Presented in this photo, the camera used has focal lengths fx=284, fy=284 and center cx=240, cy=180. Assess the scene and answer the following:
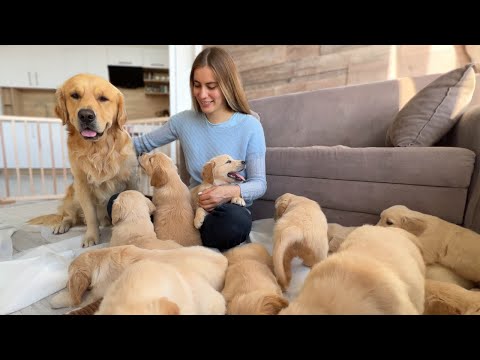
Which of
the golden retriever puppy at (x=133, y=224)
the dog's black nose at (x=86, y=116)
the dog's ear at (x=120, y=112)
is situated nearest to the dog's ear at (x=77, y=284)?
the golden retriever puppy at (x=133, y=224)

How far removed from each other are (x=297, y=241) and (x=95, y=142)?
124 cm

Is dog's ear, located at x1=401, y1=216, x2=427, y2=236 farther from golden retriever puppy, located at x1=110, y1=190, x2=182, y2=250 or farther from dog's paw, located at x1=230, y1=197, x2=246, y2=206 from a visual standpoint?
golden retriever puppy, located at x1=110, y1=190, x2=182, y2=250

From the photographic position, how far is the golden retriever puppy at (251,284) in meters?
0.78

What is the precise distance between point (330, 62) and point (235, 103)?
216cm

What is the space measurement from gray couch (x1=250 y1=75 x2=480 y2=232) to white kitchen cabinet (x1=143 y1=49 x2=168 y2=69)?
4725mm

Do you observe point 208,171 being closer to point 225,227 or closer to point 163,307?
point 225,227

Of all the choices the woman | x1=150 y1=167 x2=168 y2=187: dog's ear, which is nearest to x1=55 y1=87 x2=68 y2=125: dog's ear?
the woman

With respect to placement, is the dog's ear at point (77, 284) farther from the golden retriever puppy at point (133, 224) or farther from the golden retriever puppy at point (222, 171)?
the golden retriever puppy at point (222, 171)

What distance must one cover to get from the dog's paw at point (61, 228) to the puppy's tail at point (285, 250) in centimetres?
160

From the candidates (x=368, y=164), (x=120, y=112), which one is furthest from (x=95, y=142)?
(x=368, y=164)

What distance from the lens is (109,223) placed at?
75.4 inches

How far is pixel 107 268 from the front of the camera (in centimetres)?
99

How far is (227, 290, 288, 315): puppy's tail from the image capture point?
0.76m
